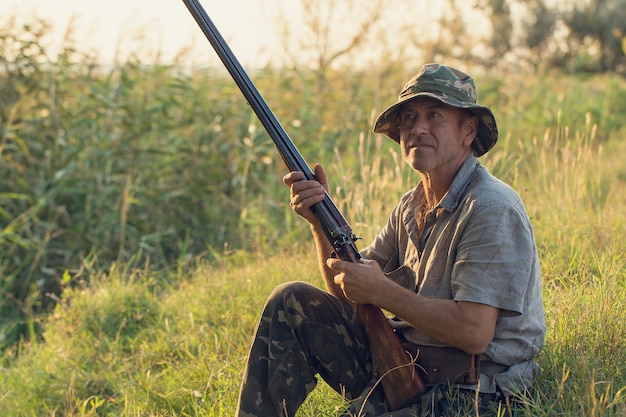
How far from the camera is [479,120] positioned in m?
3.49

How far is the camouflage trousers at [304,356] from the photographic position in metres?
3.52

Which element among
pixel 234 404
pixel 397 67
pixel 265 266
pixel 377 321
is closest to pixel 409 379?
pixel 377 321

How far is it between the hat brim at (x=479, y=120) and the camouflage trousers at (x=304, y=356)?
79cm

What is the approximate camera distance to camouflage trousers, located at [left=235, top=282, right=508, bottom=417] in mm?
3523

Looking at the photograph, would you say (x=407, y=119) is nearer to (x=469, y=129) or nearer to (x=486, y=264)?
(x=469, y=129)

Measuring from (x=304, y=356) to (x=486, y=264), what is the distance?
91 centimetres

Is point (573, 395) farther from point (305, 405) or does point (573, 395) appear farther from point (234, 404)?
point (234, 404)

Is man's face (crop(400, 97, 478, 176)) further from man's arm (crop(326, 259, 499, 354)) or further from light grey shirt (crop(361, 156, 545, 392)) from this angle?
man's arm (crop(326, 259, 499, 354))

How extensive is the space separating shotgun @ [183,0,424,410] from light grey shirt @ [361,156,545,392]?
0.15 m

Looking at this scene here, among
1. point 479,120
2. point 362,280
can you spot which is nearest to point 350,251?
point 362,280

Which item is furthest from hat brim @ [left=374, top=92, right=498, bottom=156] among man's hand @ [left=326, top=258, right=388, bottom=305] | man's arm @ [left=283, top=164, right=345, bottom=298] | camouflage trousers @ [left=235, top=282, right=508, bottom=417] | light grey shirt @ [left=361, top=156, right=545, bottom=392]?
camouflage trousers @ [left=235, top=282, right=508, bottom=417]

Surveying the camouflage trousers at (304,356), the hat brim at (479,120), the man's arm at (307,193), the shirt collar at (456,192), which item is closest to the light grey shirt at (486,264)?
the shirt collar at (456,192)

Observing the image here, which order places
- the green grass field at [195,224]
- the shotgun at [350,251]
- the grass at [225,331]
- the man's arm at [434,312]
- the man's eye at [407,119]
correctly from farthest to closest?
the green grass field at [195,224] < the grass at [225,331] < the man's eye at [407,119] < the shotgun at [350,251] < the man's arm at [434,312]

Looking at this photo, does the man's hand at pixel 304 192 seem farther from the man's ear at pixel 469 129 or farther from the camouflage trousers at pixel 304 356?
the man's ear at pixel 469 129
